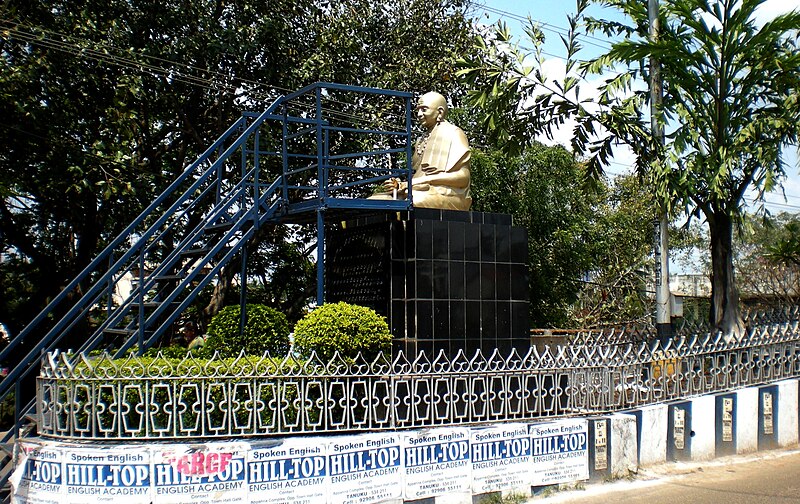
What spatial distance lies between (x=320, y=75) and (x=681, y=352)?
8922mm

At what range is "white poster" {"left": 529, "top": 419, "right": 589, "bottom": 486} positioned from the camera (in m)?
8.27

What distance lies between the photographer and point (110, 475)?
681 cm

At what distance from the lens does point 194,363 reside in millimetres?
7332

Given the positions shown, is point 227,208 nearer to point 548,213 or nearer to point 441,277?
point 441,277

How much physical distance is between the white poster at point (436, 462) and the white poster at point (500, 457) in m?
0.11

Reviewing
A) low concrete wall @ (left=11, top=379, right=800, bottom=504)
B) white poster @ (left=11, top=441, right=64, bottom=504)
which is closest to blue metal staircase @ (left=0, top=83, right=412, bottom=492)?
white poster @ (left=11, top=441, right=64, bottom=504)

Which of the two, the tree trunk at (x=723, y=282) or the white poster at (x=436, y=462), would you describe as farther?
the tree trunk at (x=723, y=282)

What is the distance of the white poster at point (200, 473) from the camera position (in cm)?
683

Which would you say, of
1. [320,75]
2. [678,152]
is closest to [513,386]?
[678,152]

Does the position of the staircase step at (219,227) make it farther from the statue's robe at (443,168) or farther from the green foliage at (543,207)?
the green foliage at (543,207)

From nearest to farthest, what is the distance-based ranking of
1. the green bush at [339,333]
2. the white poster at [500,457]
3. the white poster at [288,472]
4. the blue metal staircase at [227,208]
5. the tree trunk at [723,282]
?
the white poster at [288,472] → the white poster at [500,457] → the green bush at [339,333] → the blue metal staircase at [227,208] → the tree trunk at [723,282]

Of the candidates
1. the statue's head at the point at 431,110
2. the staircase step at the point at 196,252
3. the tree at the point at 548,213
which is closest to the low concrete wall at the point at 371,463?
the staircase step at the point at 196,252

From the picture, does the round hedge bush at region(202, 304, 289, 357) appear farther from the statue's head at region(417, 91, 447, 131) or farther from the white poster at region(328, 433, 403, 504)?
the statue's head at region(417, 91, 447, 131)

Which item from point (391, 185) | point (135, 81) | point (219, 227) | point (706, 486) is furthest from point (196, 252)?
point (706, 486)
